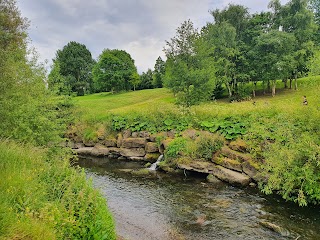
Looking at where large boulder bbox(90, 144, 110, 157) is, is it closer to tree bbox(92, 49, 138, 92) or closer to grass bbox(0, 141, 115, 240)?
grass bbox(0, 141, 115, 240)

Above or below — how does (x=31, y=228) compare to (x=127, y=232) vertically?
above

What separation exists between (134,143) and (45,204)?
20.5 metres

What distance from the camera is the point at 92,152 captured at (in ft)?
93.0

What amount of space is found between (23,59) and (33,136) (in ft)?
16.3

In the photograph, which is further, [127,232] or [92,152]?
[92,152]

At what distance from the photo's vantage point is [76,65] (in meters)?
76.8

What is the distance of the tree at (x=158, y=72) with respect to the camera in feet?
233

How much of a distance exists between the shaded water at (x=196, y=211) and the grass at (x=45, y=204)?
129 centimetres

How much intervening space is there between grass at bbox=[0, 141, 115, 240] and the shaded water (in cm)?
129

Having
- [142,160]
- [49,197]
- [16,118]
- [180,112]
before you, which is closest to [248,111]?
[180,112]

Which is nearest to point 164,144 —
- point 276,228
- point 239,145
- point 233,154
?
point 233,154

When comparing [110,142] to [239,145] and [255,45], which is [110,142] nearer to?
[239,145]

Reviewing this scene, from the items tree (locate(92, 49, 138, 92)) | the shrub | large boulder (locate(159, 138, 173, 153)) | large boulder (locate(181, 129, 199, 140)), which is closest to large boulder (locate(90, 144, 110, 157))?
large boulder (locate(159, 138, 173, 153))

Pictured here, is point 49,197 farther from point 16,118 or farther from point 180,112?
point 180,112
